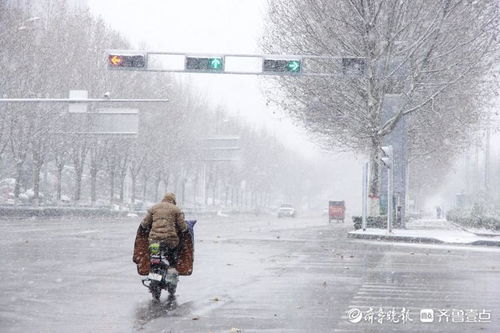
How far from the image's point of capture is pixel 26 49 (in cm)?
4550

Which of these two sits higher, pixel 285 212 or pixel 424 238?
pixel 424 238

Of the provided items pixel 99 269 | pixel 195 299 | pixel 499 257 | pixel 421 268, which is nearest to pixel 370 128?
pixel 499 257

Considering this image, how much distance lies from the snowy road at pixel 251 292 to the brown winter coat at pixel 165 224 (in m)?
0.90

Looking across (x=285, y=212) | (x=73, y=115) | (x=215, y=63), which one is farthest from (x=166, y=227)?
(x=285, y=212)

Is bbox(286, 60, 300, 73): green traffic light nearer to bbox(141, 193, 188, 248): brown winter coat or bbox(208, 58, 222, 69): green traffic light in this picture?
bbox(208, 58, 222, 69): green traffic light

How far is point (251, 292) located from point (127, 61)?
1666 centimetres

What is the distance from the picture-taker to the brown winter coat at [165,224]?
11.1 metres

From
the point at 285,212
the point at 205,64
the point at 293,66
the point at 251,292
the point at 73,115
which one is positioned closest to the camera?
the point at 251,292

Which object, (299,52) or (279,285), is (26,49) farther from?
(279,285)

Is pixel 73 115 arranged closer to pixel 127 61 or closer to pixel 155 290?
pixel 127 61

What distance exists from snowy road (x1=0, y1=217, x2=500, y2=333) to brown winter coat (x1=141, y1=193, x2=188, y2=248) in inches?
35.4

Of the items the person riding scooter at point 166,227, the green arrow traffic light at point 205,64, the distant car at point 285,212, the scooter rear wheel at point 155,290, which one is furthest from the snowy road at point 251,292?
the distant car at point 285,212

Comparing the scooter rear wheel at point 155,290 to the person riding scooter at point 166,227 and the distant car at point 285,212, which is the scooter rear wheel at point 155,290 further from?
the distant car at point 285,212

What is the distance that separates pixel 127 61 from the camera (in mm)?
27156
